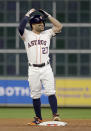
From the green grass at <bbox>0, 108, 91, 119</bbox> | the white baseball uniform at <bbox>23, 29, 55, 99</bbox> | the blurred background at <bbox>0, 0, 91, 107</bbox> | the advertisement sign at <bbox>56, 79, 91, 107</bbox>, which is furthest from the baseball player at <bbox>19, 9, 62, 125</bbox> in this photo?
the blurred background at <bbox>0, 0, 91, 107</bbox>

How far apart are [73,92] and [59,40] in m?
1.79

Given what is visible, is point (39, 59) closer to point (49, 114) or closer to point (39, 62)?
point (39, 62)

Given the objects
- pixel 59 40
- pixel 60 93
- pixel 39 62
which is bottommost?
pixel 60 93

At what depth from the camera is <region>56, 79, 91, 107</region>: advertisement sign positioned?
1549 cm

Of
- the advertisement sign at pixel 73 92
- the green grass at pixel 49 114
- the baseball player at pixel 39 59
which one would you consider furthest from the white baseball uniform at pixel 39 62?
the advertisement sign at pixel 73 92

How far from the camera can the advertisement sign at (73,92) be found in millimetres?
15492

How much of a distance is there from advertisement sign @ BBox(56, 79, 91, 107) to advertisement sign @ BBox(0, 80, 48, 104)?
1.03 metres

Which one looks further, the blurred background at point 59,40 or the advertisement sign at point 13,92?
the blurred background at point 59,40

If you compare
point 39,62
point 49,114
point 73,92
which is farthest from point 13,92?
point 39,62

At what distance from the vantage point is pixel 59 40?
52.0 ft

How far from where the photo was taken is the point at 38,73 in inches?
304

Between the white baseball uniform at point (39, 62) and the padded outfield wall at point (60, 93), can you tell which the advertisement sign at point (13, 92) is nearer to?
the padded outfield wall at point (60, 93)

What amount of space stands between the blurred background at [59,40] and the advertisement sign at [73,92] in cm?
21

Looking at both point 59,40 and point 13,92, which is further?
point 59,40
